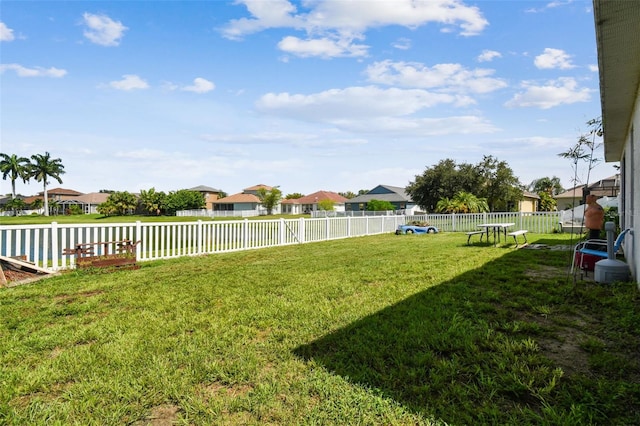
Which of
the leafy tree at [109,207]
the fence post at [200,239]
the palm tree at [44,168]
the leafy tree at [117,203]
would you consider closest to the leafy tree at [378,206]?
the fence post at [200,239]

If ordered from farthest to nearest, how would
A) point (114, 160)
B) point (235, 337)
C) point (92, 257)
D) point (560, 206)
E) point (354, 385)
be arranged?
1. point (560, 206)
2. point (114, 160)
3. point (92, 257)
4. point (235, 337)
5. point (354, 385)

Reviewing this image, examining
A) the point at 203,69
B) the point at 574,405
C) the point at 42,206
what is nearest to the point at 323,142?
the point at 203,69

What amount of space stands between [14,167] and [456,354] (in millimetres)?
90070

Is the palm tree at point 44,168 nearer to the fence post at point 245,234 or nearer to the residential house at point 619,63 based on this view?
the fence post at point 245,234

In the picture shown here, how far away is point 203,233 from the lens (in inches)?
395

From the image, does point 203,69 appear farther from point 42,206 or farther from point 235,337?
point 42,206

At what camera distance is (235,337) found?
3301mm

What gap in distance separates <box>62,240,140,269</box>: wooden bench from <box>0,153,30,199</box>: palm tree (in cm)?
8074

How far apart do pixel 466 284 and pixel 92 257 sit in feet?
25.4

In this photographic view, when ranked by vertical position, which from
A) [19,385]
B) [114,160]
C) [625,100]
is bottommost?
[19,385]

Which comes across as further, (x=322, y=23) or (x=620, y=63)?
(x=322, y=23)

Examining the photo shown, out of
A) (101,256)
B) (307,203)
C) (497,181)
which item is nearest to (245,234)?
(101,256)

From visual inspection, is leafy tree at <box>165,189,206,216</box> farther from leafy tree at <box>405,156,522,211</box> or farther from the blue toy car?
the blue toy car

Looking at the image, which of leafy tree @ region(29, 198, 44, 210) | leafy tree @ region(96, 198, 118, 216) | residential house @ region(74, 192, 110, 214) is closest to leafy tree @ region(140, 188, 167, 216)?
leafy tree @ region(96, 198, 118, 216)
